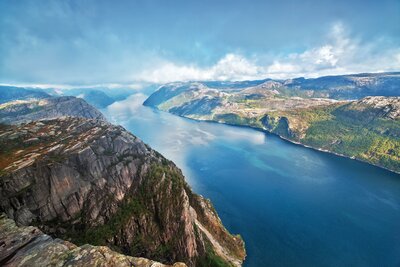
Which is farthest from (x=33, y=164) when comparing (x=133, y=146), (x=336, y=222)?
(x=336, y=222)

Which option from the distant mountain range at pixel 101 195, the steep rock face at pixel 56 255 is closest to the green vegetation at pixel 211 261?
the distant mountain range at pixel 101 195

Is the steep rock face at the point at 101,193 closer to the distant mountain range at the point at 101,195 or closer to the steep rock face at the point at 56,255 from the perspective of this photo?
the distant mountain range at the point at 101,195

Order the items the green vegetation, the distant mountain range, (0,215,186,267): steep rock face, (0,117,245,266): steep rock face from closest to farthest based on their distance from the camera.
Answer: (0,215,186,267): steep rock face
the distant mountain range
(0,117,245,266): steep rock face
the green vegetation

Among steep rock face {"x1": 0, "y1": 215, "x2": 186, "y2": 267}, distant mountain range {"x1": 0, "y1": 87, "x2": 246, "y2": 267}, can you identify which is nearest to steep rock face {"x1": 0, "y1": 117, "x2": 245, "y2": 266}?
distant mountain range {"x1": 0, "y1": 87, "x2": 246, "y2": 267}

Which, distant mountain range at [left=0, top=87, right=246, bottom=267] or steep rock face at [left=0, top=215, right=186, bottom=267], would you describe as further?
distant mountain range at [left=0, top=87, right=246, bottom=267]

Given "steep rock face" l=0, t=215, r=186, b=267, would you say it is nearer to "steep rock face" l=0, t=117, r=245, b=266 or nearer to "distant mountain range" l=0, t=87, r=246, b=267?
"distant mountain range" l=0, t=87, r=246, b=267

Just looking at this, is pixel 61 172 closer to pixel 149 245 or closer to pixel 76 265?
pixel 149 245
